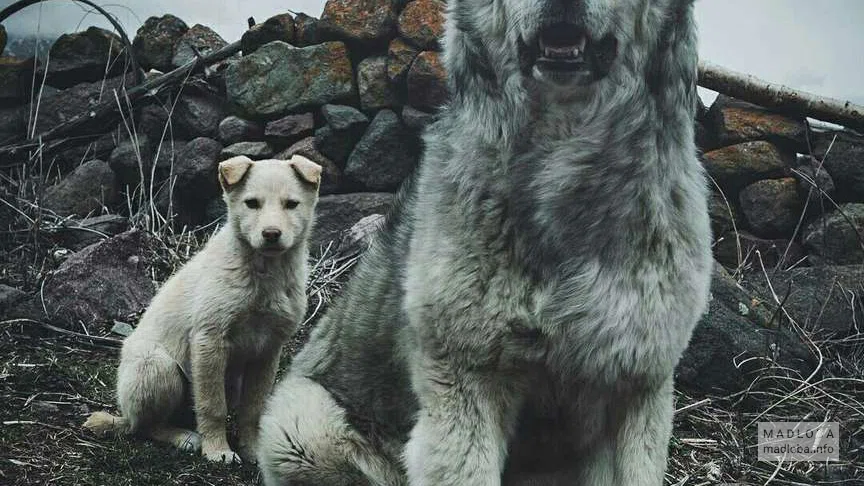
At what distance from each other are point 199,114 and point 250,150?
77cm

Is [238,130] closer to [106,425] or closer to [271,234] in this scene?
[271,234]

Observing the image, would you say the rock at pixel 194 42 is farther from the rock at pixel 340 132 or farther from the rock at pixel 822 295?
the rock at pixel 822 295

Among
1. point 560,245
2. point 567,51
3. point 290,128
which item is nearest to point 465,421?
point 560,245

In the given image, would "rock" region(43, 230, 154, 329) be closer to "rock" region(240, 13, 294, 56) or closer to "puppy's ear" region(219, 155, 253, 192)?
"puppy's ear" region(219, 155, 253, 192)

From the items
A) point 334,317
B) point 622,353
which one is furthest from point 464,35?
point 334,317

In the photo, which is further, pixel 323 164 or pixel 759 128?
pixel 323 164

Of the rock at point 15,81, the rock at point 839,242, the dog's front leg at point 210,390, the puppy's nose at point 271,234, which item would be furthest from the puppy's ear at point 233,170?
the rock at point 15,81

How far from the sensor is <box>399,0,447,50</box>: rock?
7047 millimetres

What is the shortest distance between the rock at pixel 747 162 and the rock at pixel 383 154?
2444 millimetres

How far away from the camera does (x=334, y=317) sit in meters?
3.45

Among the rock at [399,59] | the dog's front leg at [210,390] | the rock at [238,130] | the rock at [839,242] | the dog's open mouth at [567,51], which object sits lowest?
the rock at [839,242]

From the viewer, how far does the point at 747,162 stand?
22.3 feet

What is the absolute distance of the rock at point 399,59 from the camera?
7.11 m

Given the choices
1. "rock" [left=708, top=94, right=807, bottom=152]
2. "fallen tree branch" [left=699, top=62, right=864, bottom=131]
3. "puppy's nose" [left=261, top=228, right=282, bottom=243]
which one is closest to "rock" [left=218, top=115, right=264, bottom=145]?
"puppy's nose" [left=261, top=228, right=282, bottom=243]
